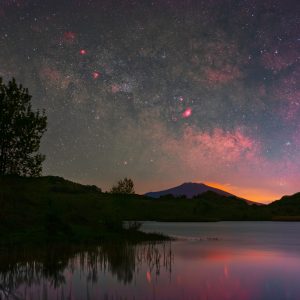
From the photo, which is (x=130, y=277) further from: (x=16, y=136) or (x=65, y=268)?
(x=16, y=136)

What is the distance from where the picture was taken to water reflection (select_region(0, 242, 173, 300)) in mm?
19297

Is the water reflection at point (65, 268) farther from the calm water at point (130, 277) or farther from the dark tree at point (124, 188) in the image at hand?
the dark tree at point (124, 188)

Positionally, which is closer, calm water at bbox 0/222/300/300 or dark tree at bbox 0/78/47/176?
calm water at bbox 0/222/300/300

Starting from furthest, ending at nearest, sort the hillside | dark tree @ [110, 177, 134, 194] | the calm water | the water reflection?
dark tree @ [110, 177, 134, 194] → the hillside → the calm water → the water reflection

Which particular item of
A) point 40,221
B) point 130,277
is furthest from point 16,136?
point 130,277

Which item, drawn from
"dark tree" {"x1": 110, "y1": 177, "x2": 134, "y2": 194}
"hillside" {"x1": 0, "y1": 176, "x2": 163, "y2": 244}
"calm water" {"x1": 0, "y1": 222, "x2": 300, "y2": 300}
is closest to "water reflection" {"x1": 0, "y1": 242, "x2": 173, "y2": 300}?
"calm water" {"x1": 0, "y1": 222, "x2": 300, "y2": 300}

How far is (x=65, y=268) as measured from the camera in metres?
25.9

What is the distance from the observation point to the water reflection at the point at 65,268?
63.3 feet

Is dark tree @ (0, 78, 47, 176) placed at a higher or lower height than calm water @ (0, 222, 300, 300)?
higher

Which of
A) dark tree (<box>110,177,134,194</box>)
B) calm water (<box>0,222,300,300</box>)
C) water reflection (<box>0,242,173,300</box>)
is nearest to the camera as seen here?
water reflection (<box>0,242,173,300</box>)

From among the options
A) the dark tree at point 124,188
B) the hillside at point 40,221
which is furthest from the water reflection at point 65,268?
the dark tree at point 124,188

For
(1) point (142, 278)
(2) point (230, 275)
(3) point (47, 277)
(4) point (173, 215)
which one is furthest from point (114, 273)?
(4) point (173, 215)

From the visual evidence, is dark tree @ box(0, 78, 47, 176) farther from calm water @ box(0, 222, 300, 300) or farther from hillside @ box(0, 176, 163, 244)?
calm water @ box(0, 222, 300, 300)

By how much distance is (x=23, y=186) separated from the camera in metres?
53.4
